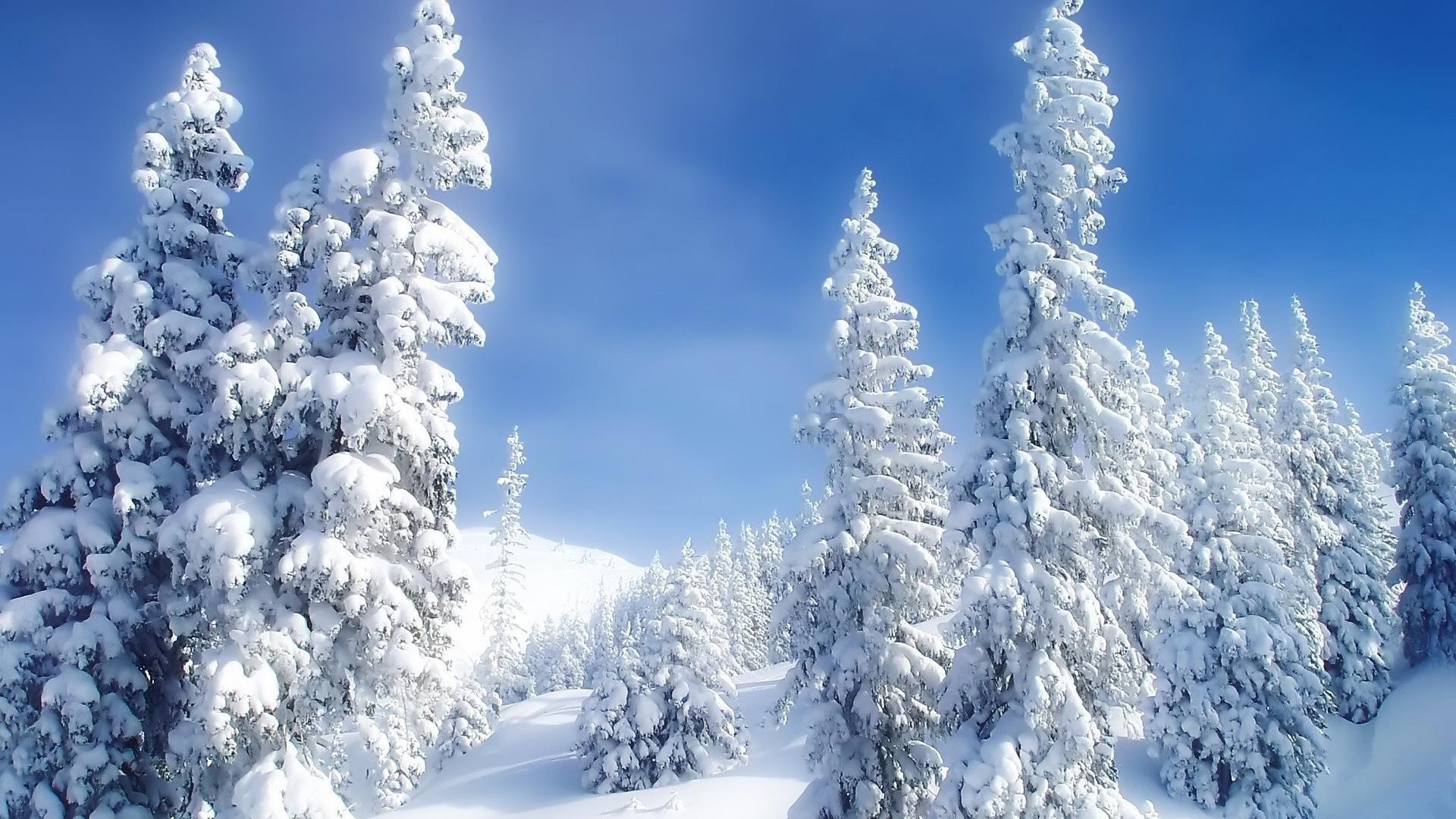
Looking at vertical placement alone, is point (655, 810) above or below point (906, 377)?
below

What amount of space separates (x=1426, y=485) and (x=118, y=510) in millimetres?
43529

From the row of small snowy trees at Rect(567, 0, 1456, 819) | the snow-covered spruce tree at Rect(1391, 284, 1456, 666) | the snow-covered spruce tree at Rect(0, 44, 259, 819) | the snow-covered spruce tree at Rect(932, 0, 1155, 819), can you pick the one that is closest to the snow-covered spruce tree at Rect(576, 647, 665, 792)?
the row of small snowy trees at Rect(567, 0, 1456, 819)

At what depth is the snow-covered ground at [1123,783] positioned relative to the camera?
2917 cm

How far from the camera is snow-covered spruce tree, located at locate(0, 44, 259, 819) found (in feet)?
40.8

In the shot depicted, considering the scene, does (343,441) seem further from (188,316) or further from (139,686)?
(139,686)

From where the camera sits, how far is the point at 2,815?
1200 cm

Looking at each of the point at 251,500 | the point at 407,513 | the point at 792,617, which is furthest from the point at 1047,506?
the point at 251,500

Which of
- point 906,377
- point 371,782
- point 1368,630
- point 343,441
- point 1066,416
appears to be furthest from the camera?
point 371,782

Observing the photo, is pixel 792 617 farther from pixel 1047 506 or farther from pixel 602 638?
pixel 602 638

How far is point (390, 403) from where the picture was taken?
12.3 m

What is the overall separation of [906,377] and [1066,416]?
3464mm

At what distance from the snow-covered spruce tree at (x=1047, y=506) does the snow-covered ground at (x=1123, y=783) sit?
547 inches

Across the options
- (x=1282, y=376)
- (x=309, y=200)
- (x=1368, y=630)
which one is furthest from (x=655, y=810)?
(x=1282, y=376)

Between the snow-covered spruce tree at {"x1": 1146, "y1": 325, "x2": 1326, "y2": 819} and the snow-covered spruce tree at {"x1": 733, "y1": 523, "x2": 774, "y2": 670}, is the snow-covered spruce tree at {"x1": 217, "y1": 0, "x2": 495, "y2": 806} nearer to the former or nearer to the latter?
the snow-covered spruce tree at {"x1": 1146, "y1": 325, "x2": 1326, "y2": 819}
